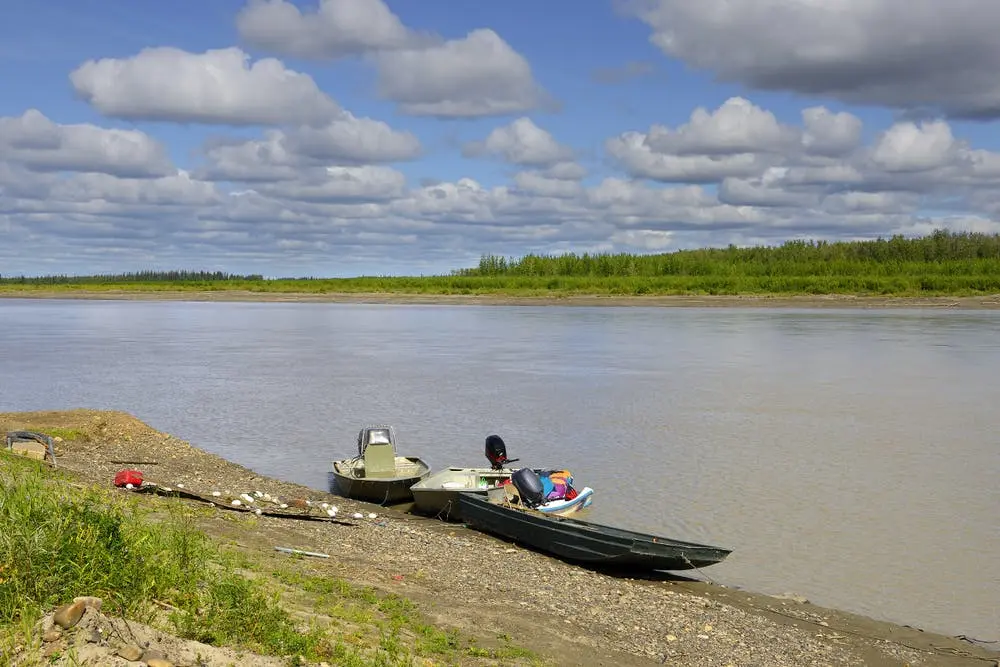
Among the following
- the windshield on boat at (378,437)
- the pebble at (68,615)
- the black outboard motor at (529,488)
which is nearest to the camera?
the pebble at (68,615)

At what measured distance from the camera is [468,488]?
1703cm

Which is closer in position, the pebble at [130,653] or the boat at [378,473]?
the pebble at [130,653]

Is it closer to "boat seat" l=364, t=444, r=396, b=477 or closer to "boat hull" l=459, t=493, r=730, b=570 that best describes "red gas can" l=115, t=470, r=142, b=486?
"boat seat" l=364, t=444, r=396, b=477

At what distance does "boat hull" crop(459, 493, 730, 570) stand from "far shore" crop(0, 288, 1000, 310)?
7450 centimetres

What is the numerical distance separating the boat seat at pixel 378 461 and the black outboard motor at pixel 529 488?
3.10m

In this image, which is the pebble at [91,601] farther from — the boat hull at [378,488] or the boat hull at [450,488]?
the boat hull at [378,488]

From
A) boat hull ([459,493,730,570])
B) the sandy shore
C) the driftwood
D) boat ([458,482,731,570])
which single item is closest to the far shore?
boat ([458,482,731,570])

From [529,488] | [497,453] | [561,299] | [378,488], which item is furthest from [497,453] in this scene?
[561,299]

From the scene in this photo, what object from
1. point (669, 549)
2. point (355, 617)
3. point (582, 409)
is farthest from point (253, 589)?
point (582, 409)

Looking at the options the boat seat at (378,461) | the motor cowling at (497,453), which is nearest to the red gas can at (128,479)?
the boat seat at (378,461)

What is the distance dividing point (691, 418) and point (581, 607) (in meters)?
17.1

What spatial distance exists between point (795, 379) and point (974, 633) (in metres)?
25.4

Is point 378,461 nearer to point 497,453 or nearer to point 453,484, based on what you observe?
point 453,484

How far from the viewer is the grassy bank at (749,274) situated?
283ft
